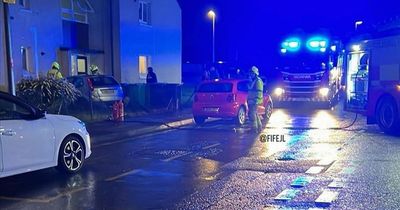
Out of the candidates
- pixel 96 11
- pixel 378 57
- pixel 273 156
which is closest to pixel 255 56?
pixel 96 11

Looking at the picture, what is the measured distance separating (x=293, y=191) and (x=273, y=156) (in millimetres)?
3256

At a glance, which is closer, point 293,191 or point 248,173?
point 293,191

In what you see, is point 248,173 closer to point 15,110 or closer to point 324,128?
point 15,110

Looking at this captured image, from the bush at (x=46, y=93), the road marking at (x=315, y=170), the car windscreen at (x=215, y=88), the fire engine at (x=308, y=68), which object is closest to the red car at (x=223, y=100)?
the car windscreen at (x=215, y=88)

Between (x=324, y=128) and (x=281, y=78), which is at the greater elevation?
(x=281, y=78)

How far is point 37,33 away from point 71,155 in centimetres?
1540

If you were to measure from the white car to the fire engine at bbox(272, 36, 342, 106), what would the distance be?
15.7 m

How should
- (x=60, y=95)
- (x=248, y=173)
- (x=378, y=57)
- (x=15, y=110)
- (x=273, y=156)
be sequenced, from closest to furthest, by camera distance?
(x=15, y=110) < (x=248, y=173) < (x=273, y=156) < (x=378, y=57) < (x=60, y=95)

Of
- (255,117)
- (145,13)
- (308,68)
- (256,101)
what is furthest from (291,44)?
(145,13)

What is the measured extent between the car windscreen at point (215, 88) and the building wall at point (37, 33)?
868cm

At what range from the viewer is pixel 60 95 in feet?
50.7

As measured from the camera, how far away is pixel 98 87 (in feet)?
64.0

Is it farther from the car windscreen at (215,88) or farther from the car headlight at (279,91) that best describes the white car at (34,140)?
the car headlight at (279,91)

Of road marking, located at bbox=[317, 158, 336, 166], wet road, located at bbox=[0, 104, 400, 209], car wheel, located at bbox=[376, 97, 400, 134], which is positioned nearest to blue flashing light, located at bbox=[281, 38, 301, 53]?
car wheel, located at bbox=[376, 97, 400, 134]
